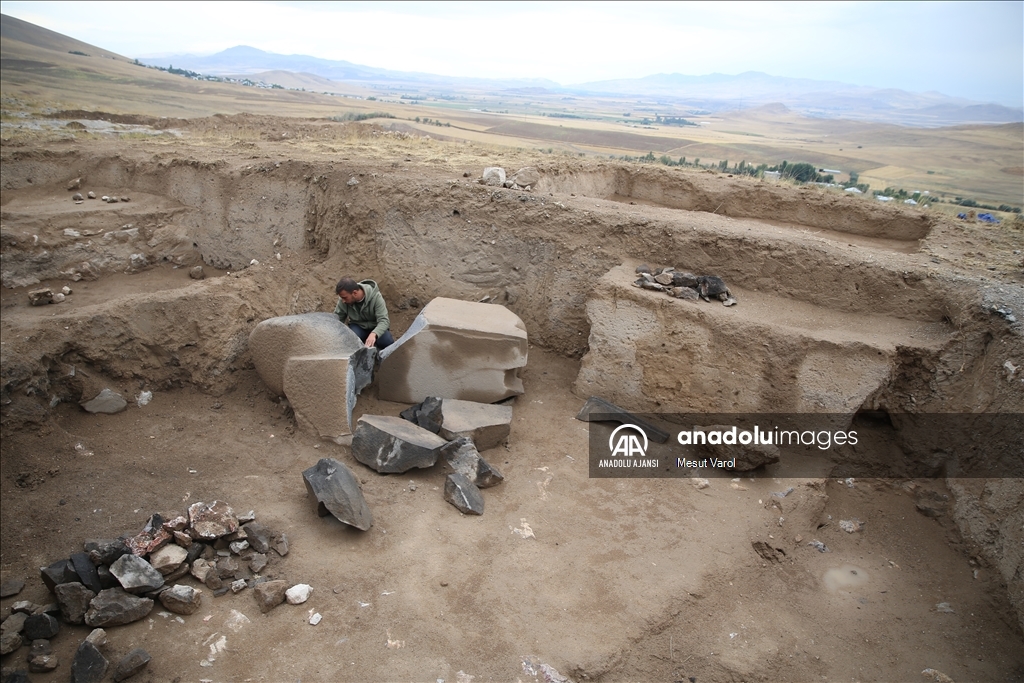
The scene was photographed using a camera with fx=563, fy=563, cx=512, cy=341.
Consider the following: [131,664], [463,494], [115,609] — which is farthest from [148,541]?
[463,494]

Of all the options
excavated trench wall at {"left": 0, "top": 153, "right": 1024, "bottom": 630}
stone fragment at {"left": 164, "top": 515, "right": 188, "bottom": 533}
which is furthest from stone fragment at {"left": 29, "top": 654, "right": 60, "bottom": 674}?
excavated trench wall at {"left": 0, "top": 153, "right": 1024, "bottom": 630}

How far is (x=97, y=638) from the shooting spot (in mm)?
3281

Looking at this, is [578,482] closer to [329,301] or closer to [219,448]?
[219,448]

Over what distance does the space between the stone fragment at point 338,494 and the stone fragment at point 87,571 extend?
1.37 meters

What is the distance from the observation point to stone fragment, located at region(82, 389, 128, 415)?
17.8ft

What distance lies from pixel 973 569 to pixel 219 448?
20.4ft

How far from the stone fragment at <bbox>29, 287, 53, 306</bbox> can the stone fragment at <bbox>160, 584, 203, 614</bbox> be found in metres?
4.04

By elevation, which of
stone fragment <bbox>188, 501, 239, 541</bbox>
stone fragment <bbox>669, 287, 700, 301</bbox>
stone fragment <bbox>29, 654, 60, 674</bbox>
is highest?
stone fragment <bbox>669, 287, 700, 301</bbox>

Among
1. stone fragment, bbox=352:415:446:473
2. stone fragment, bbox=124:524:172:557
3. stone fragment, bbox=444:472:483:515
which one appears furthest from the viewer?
stone fragment, bbox=352:415:446:473

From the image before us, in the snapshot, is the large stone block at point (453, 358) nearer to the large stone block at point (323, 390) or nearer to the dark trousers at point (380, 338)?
the dark trousers at point (380, 338)

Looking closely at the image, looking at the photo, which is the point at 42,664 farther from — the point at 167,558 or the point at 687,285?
the point at 687,285

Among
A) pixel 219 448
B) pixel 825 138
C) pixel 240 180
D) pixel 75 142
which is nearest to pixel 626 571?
pixel 219 448

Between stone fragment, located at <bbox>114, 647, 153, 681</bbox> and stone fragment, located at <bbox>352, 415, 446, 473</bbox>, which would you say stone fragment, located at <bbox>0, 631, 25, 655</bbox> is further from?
stone fragment, located at <bbox>352, 415, 446, 473</bbox>

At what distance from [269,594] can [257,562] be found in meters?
0.34
